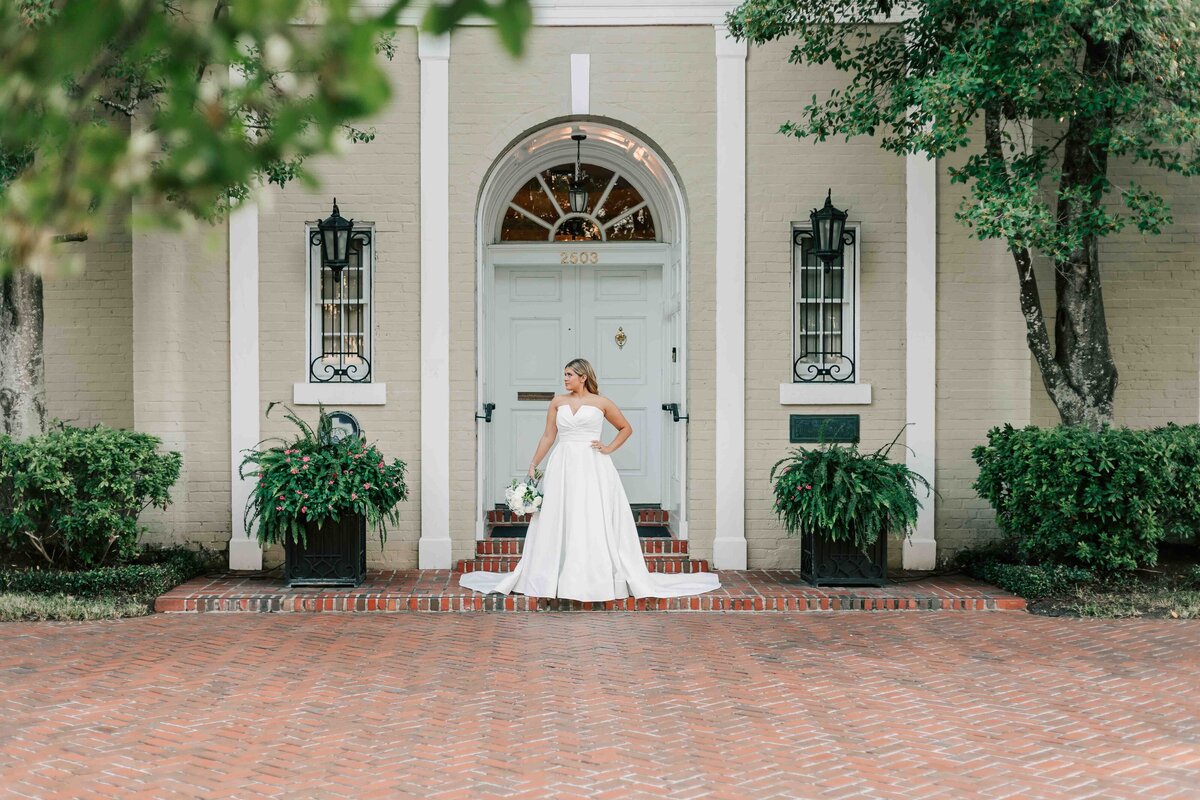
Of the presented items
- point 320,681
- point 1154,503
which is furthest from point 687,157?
A: point 320,681

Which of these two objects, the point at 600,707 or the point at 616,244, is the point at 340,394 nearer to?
the point at 616,244

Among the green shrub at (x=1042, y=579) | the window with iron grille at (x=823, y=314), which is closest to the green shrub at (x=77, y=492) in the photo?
the window with iron grille at (x=823, y=314)

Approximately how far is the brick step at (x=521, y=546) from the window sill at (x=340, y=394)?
160 cm

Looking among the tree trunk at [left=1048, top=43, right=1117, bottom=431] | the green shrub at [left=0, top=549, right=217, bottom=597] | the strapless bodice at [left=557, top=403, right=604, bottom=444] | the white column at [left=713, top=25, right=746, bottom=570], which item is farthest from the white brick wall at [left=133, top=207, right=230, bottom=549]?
the tree trunk at [left=1048, top=43, right=1117, bottom=431]

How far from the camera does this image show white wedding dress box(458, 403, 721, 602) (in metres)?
8.39

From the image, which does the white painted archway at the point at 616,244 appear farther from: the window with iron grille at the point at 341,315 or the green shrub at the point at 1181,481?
the green shrub at the point at 1181,481

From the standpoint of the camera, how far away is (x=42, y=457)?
26.6 feet

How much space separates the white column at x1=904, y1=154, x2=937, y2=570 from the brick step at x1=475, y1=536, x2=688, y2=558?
2.09 meters

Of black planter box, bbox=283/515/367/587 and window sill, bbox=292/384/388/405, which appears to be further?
window sill, bbox=292/384/388/405

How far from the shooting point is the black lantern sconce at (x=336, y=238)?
926 cm

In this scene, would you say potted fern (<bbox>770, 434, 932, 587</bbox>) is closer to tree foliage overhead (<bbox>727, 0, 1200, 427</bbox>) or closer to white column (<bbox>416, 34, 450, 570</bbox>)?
tree foliage overhead (<bbox>727, 0, 1200, 427</bbox>)

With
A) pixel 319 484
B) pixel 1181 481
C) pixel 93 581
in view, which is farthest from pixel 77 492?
pixel 1181 481

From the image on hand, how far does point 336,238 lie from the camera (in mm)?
9258

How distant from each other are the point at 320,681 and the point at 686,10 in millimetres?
6579
